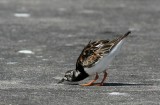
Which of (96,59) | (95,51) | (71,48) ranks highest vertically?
(95,51)

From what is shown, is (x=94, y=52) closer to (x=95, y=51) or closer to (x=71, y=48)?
(x=95, y=51)

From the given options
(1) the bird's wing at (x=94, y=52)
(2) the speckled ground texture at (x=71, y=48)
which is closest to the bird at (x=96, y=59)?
(1) the bird's wing at (x=94, y=52)

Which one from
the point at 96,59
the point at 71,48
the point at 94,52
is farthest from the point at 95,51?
the point at 71,48

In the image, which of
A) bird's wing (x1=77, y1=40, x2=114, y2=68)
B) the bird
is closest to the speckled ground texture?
the bird

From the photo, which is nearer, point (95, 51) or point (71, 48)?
point (95, 51)

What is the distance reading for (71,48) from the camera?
1438cm

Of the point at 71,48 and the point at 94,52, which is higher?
the point at 94,52

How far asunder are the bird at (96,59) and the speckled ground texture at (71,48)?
6.8 inches

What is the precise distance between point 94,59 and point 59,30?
20.7 ft

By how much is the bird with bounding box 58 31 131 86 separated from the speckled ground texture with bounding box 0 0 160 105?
17 cm

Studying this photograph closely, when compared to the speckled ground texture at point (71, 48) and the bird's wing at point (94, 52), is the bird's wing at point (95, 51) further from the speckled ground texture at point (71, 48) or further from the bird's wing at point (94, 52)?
the speckled ground texture at point (71, 48)

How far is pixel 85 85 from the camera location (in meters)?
10.5

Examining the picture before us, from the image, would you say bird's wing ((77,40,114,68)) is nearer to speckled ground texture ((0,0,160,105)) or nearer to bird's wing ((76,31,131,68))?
bird's wing ((76,31,131,68))

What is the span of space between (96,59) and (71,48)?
13.3 feet
